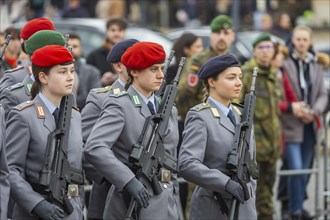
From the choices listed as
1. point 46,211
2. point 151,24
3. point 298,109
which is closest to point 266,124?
point 298,109

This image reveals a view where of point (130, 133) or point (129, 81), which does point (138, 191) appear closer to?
point (130, 133)

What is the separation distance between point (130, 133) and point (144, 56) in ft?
1.79

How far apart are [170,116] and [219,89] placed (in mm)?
474

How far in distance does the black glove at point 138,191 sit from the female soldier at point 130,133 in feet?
0.10

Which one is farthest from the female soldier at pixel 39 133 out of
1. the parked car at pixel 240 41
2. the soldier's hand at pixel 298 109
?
the parked car at pixel 240 41

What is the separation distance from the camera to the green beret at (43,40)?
848 cm

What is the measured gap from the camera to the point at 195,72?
1122cm

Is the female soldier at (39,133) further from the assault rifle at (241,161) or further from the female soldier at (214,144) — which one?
the assault rifle at (241,161)

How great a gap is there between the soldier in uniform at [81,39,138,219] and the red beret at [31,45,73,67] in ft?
3.06

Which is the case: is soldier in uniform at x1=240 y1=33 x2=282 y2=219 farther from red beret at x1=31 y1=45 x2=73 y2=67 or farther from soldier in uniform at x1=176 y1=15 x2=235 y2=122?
red beret at x1=31 y1=45 x2=73 y2=67

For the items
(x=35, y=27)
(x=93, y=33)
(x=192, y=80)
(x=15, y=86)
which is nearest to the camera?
(x=15, y=86)

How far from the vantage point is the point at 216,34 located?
11.5m

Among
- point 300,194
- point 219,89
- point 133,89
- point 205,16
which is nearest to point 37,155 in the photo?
point 133,89

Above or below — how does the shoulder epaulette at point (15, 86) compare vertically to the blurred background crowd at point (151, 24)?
above
